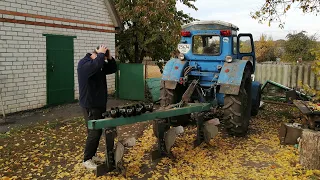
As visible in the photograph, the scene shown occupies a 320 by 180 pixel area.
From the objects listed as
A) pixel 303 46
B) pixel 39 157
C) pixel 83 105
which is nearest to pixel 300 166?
pixel 83 105

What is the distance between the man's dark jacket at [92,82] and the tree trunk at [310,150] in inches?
128

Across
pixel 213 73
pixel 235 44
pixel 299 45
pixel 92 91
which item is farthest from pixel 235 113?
pixel 299 45

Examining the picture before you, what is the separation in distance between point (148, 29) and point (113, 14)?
6.06 ft

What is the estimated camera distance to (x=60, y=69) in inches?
389

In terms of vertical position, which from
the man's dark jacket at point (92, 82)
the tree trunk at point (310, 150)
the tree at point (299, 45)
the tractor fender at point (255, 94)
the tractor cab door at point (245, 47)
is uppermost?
the tree at point (299, 45)

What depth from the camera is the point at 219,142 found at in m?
6.06

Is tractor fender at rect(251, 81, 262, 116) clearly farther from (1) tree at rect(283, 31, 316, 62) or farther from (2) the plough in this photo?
(1) tree at rect(283, 31, 316, 62)

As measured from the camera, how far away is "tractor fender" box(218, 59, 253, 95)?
595cm

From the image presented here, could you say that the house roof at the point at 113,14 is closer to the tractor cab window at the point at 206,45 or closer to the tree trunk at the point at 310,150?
the tractor cab window at the point at 206,45

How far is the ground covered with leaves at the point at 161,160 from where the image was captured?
450 centimetres

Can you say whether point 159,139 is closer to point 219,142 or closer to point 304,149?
point 219,142

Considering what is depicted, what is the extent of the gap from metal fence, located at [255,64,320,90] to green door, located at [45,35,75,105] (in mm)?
9653

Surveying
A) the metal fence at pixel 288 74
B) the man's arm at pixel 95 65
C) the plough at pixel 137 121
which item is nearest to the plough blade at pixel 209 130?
the plough at pixel 137 121

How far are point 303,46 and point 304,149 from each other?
18.4m
